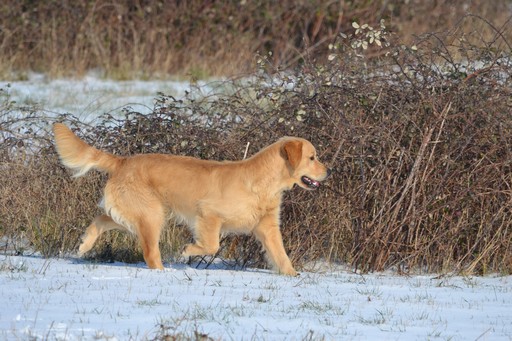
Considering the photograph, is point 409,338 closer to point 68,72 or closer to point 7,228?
point 7,228

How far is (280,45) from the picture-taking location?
2002 cm

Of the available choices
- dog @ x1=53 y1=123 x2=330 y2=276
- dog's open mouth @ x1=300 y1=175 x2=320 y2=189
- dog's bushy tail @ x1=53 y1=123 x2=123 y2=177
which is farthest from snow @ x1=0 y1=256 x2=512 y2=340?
dog's bushy tail @ x1=53 y1=123 x2=123 y2=177

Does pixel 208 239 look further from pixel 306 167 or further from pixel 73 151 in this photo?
pixel 73 151

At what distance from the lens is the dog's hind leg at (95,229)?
8.99 m

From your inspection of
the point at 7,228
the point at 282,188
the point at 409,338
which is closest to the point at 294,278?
the point at 282,188

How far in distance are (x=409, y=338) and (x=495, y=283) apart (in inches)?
106

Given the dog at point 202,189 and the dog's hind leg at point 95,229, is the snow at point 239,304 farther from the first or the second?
the dog at point 202,189

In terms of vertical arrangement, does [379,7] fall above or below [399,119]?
below

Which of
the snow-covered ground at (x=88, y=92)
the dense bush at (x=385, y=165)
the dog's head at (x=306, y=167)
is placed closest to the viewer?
the dog's head at (x=306, y=167)

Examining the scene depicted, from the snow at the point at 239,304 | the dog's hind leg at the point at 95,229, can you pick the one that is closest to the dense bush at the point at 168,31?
the dog's hind leg at the point at 95,229

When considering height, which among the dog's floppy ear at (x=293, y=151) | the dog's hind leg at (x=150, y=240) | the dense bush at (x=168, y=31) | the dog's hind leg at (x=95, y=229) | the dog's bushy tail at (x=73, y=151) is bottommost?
the dense bush at (x=168, y=31)

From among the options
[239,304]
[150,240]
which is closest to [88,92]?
[150,240]

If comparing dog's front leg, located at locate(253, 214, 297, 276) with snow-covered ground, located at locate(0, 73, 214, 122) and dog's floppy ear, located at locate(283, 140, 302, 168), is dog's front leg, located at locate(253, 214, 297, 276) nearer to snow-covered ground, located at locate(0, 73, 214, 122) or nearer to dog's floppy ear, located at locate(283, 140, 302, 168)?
dog's floppy ear, located at locate(283, 140, 302, 168)

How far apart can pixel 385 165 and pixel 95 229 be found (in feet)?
9.52
